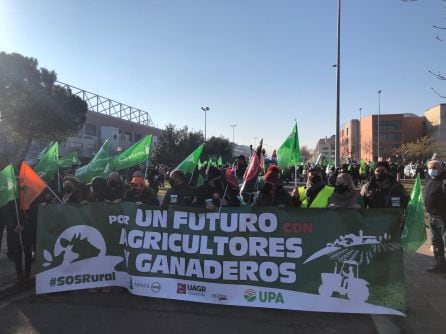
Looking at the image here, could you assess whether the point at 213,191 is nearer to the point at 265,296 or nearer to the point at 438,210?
the point at 265,296

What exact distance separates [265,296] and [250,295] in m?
0.18

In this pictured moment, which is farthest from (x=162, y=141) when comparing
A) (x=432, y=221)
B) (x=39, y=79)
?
(x=432, y=221)

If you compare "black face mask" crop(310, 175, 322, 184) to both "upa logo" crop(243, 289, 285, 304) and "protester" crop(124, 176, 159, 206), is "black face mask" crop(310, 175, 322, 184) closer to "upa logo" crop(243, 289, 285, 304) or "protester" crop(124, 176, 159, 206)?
"upa logo" crop(243, 289, 285, 304)

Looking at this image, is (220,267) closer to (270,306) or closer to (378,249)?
(270,306)

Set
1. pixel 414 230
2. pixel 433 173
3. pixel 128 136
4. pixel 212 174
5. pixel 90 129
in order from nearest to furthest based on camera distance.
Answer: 1. pixel 414 230
2. pixel 212 174
3. pixel 433 173
4. pixel 90 129
5. pixel 128 136

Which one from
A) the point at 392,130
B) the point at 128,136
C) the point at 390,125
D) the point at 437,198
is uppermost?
the point at 390,125

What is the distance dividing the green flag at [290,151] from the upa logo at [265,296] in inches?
154

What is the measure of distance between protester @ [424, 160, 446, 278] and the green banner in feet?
7.39

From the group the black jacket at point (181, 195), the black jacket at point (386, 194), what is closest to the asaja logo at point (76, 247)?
the black jacket at point (181, 195)

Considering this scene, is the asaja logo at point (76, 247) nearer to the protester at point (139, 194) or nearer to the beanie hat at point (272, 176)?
the protester at point (139, 194)

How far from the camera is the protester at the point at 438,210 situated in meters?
6.67

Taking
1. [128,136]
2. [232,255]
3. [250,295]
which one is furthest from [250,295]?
[128,136]

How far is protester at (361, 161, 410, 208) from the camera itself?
6367 mm

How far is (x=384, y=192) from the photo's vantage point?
6535mm
